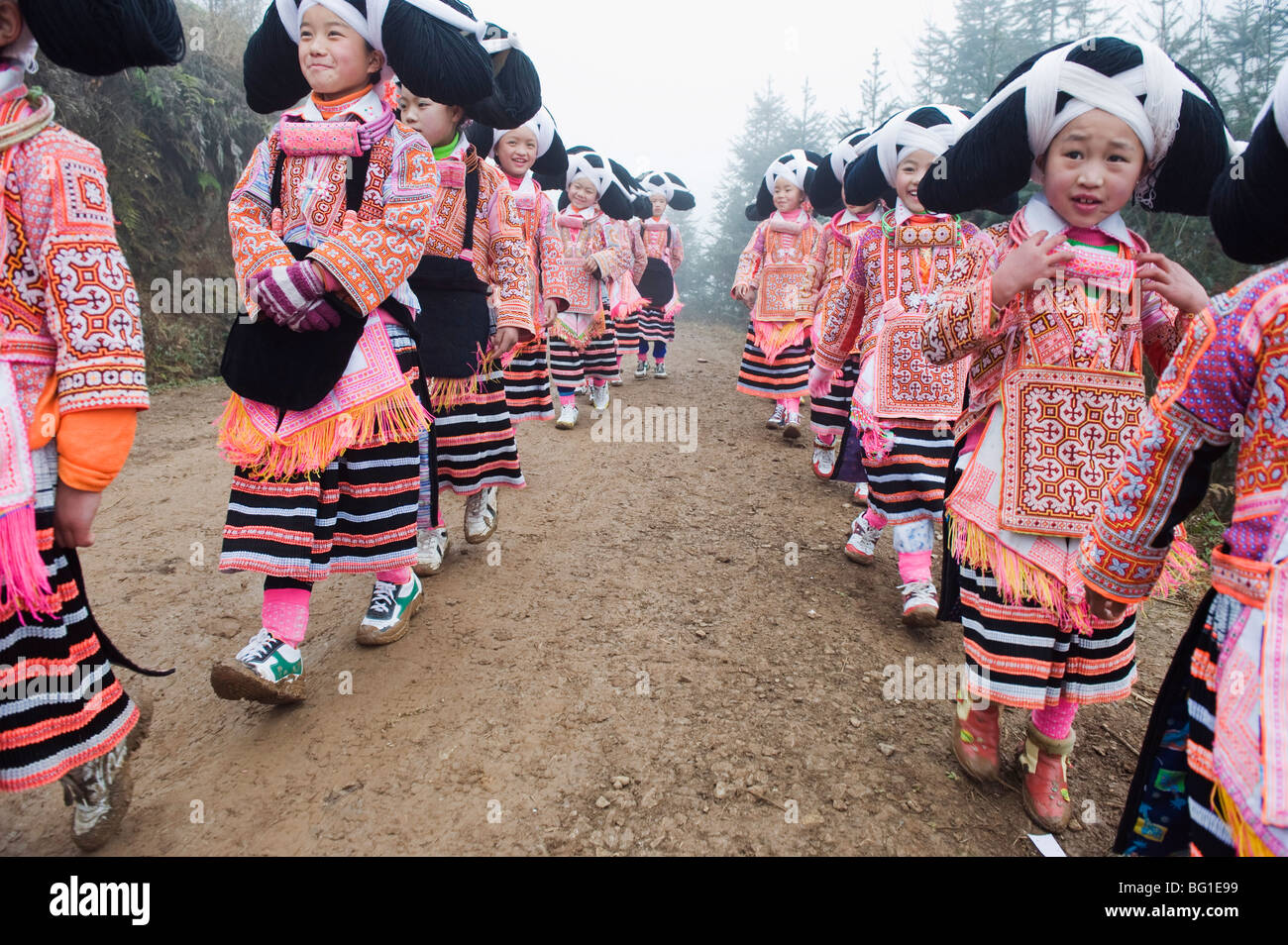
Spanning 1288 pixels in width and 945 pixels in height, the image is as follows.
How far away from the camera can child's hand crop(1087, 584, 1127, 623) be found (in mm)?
1443

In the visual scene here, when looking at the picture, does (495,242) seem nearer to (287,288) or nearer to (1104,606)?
(287,288)

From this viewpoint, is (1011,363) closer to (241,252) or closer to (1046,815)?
(1046,815)

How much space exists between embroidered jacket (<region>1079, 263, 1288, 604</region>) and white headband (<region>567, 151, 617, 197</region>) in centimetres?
661

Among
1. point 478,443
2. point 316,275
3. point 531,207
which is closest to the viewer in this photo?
point 316,275

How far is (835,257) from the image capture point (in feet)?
17.4

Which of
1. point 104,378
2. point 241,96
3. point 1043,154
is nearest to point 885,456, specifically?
point 1043,154

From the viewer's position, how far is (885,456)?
3283mm

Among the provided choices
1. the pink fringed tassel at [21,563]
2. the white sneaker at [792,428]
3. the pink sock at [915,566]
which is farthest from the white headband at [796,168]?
the pink fringed tassel at [21,563]

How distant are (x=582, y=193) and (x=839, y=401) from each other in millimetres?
3970

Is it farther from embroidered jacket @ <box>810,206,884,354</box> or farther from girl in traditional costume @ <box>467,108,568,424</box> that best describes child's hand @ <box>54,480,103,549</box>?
embroidered jacket @ <box>810,206,884,354</box>

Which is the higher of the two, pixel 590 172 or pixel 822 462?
pixel 590 172

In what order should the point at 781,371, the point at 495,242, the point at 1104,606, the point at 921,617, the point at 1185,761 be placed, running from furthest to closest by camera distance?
the point at 781,371, the point at 495,242, the point at 921,617, the point at 1104,606, the point at 1185,761

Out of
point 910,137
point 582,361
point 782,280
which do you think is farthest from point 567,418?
point 910,137

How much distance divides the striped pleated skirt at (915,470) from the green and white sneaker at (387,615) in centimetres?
217
